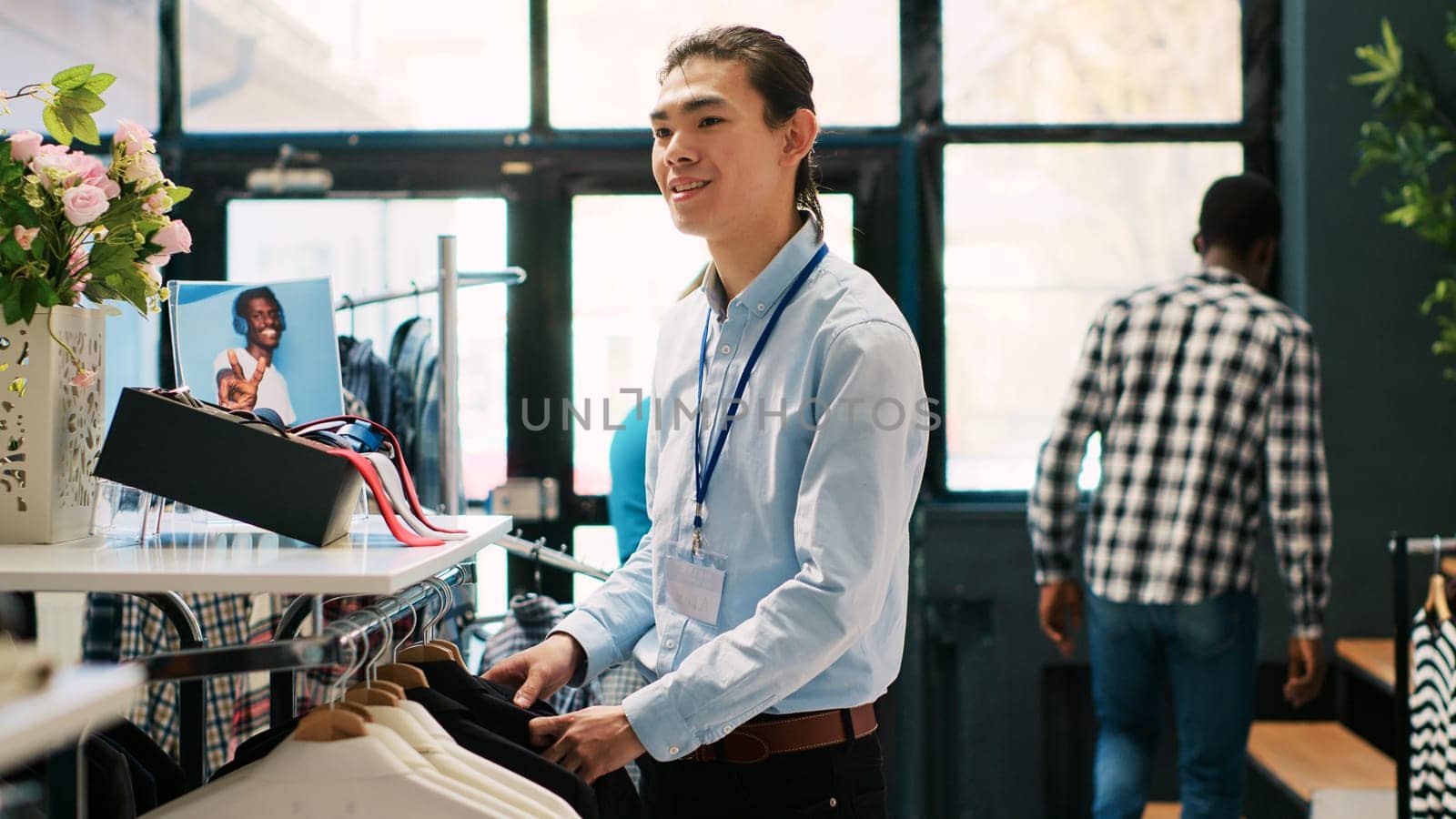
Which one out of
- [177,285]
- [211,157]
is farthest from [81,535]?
[211,157]

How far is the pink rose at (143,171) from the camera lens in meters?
1.36

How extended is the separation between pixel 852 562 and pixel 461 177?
2.67 m

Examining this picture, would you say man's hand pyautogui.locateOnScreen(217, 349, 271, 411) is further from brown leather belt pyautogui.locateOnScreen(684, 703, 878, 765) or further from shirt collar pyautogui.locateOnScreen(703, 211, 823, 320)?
brown leather belt pyautogui.locateOnScreen(684, 703, 878, 765)

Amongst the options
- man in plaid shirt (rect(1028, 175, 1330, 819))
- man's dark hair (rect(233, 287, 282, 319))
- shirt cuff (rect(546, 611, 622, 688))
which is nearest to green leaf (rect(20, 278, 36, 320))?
man's dark hair (rect(233, 287, 282, 319))

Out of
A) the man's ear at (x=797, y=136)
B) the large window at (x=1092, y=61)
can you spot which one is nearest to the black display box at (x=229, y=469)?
the man's ear at (x=797, y=136)

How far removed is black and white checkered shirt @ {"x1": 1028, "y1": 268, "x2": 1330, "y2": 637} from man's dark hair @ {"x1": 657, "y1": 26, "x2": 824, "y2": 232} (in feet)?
4.87

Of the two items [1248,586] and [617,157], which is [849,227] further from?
[1248,586]

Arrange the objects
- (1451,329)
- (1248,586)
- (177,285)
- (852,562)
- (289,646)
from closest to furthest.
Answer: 1. (289,646)
2. (852,562)
3. (177,285)
4. (1248,586)
5. (1451,329)

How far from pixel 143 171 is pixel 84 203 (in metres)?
0.10

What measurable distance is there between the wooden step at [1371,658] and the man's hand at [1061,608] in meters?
0.79

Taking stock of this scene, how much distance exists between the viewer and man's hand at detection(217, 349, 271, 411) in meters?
1.61

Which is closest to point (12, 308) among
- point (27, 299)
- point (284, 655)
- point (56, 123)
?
point (27, 299)

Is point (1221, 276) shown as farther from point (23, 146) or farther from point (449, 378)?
point (23, 146)

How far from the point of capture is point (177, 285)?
1646mm
